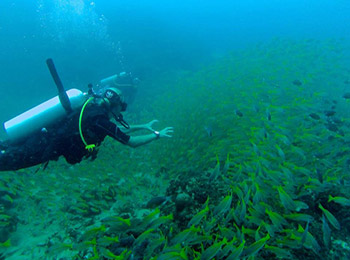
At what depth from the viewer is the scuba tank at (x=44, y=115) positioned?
4213 millimetres

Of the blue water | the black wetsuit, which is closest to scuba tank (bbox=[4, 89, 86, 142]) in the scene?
the black wetsuit

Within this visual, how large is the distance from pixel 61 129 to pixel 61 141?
234mm

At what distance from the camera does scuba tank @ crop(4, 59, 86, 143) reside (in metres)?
4.21

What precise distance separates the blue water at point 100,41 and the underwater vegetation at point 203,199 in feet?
59.5

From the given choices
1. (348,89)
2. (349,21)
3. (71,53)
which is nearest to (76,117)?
(348,89)

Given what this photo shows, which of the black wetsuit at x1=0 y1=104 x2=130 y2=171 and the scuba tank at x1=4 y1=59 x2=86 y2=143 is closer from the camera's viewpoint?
the black wetsuit at x1=0 y1=104 x2=130 y2=171

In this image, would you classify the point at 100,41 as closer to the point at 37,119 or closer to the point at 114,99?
the point at 37,119

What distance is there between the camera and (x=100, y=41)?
94.4 feet

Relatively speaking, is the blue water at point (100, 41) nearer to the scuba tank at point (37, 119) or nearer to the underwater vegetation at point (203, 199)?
the underwater vegetation at point (203, 199)

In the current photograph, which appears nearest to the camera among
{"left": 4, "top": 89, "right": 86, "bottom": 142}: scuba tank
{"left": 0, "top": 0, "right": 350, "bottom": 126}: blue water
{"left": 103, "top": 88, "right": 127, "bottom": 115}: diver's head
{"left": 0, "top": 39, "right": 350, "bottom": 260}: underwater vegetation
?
{"left": 0, "top": 39, "right": 350, "bottom": 260}: underwater vegetation

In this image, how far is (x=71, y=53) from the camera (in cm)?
2603

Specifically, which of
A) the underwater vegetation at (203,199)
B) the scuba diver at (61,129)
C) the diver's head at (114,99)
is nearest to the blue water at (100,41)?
the underwater vegetation at (203,199)

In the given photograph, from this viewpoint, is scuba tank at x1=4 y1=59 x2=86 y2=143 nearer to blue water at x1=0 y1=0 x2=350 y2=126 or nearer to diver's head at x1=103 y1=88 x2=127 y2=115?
diver's head at x1=103 y1=88 x2=127 y2=115

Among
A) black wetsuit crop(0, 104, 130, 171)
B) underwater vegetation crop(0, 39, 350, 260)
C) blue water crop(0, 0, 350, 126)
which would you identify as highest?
blue water crop(0, 0, 350, 126)
